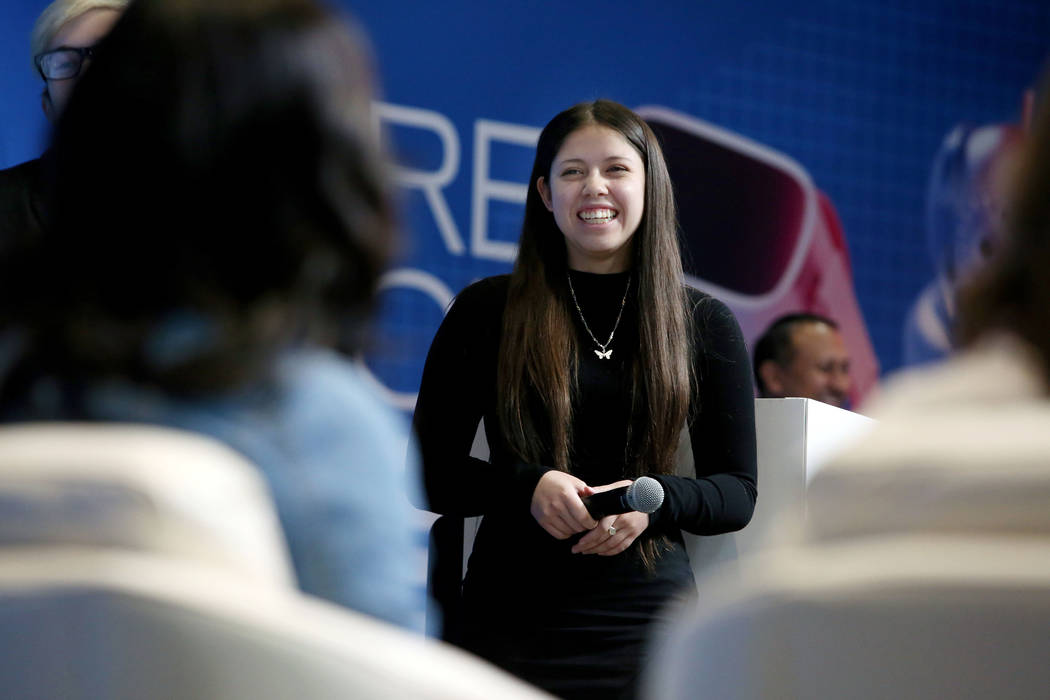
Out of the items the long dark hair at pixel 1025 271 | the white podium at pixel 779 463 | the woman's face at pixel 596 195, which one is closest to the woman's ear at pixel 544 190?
the woman's face at pixel 596 195

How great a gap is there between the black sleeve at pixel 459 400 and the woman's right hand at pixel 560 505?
122mm

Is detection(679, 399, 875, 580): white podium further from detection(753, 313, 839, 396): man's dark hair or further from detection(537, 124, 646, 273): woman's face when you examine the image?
detection(753, 313, 839, 396): man's dark hair

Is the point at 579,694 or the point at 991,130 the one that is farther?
the point at 991,130

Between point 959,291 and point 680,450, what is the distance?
5.42 ft

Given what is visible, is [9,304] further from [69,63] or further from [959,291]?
[69,63]

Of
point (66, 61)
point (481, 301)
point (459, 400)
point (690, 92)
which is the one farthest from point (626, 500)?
point (690, 92)

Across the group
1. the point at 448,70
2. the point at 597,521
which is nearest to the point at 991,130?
the point at 448,70

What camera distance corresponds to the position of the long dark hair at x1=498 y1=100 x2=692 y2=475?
7.65ft

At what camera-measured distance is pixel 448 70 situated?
4527 millimetres

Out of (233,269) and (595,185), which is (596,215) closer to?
(595,185)

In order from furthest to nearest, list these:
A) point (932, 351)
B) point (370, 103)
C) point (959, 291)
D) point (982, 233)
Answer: point (932, 351) → point (982, 233) → point (370, 103) → point (959, 291)

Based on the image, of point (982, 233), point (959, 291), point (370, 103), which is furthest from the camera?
point (982, 233)

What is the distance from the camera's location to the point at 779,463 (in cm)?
258

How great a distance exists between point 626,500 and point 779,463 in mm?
486
